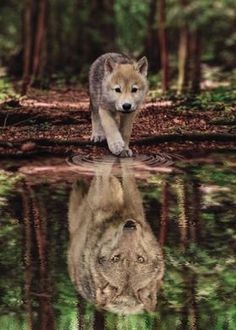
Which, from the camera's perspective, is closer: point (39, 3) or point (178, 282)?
point (178, 282)

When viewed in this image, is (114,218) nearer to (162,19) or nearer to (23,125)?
(23,125)

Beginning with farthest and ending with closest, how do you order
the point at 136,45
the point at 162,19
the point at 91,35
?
the point at 136,45 < the point at 91,35 < the point at 162,19

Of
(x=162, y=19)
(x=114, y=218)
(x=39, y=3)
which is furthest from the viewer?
(x=39, y=3)

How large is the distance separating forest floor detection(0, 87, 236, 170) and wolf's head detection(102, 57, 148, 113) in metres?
1.01

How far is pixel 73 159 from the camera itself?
991 centimetres

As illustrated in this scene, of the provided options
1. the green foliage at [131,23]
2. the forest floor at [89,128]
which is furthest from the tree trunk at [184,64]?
the green foliage at [131,23]

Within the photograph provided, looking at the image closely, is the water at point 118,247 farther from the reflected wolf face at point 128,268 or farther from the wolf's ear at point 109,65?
the wolf's ear at point 109,65

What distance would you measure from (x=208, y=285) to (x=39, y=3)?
19.9m

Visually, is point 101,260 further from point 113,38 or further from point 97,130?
point 113,38

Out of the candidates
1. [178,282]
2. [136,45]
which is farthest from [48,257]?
[136,45]

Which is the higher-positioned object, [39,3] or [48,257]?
[39,3]

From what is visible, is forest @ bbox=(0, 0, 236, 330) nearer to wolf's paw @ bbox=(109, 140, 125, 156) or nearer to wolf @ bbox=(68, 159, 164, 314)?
wolf @ bbox=(68, 159, 164, 314)

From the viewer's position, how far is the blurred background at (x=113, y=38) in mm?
22703

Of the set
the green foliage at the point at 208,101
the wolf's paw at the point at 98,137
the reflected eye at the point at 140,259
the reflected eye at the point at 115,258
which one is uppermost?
the reflected eye at the point at 115,258
